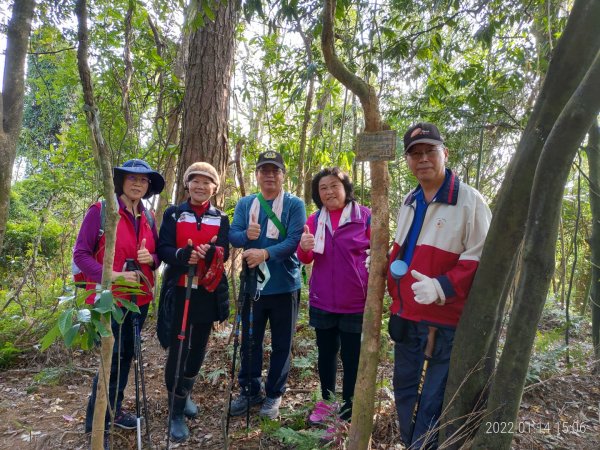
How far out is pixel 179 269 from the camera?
10.8 ft

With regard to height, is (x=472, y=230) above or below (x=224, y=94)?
below

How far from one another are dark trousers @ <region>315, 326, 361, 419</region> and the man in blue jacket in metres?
0.35

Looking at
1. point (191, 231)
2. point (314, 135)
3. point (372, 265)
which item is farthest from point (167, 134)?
point (372, 265)

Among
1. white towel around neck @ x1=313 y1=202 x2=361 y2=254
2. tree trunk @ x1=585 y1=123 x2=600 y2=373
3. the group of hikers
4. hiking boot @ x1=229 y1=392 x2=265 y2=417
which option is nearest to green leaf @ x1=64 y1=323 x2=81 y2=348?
the group of hikers

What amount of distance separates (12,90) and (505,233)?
12.0ft

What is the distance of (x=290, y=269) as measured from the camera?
11.7 feet

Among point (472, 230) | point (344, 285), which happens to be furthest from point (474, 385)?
point (344, 285)

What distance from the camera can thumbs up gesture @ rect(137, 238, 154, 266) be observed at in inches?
121

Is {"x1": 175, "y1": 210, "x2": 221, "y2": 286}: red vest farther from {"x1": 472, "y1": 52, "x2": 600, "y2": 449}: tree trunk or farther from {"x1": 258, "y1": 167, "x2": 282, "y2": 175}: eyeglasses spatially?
{"x1": 472, "y1": 52, "x2": 600, "y2": 449}: tree trunk

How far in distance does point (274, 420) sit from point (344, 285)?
1.34 metres

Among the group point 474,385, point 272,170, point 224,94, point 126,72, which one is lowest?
point 474,385

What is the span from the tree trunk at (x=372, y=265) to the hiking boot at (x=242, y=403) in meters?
1.66

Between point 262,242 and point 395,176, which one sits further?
Answer: point 395,176

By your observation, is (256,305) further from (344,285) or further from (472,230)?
(472,230)
